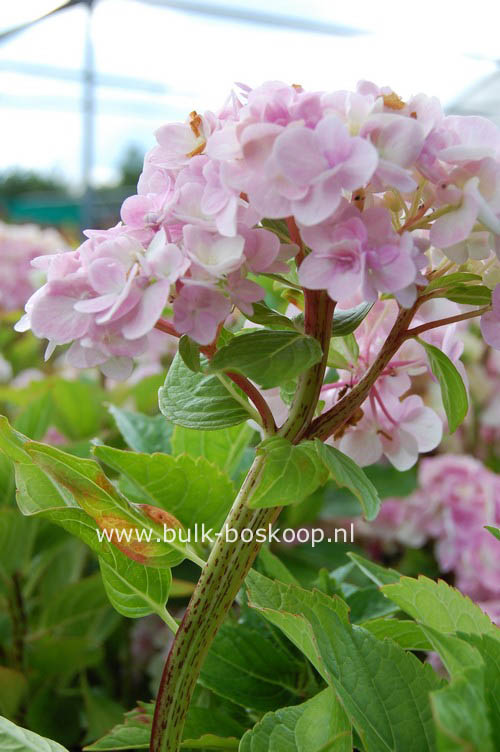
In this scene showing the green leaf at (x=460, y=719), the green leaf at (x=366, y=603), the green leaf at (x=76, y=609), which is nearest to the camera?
the green leaf at (x=460, y=719)

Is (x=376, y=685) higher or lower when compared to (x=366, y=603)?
higher

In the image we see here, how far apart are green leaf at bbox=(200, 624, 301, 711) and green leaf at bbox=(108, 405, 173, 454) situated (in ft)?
0.65

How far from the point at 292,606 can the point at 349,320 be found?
15cm

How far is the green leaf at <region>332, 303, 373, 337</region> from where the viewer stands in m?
0.43

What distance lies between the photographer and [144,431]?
0.73m

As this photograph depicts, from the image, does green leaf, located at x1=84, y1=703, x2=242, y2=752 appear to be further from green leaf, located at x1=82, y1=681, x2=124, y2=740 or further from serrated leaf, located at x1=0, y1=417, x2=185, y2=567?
green leaf, located at x1=82, y1=681, x2=124, y2=740

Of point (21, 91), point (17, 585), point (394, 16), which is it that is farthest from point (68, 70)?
point (17, 585)

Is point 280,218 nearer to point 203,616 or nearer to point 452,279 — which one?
point 452,279

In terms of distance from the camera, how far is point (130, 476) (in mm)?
500

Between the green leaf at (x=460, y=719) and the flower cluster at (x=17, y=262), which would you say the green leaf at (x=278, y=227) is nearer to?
the green leaf at (x=460, y=719)

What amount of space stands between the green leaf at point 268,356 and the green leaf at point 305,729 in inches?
6.0

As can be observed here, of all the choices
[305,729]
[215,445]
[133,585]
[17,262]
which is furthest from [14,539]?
[17,262]

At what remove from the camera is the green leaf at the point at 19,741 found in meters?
0.40

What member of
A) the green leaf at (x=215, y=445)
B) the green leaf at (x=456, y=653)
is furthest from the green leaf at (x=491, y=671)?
the green leaf at (x=215, y=445)
